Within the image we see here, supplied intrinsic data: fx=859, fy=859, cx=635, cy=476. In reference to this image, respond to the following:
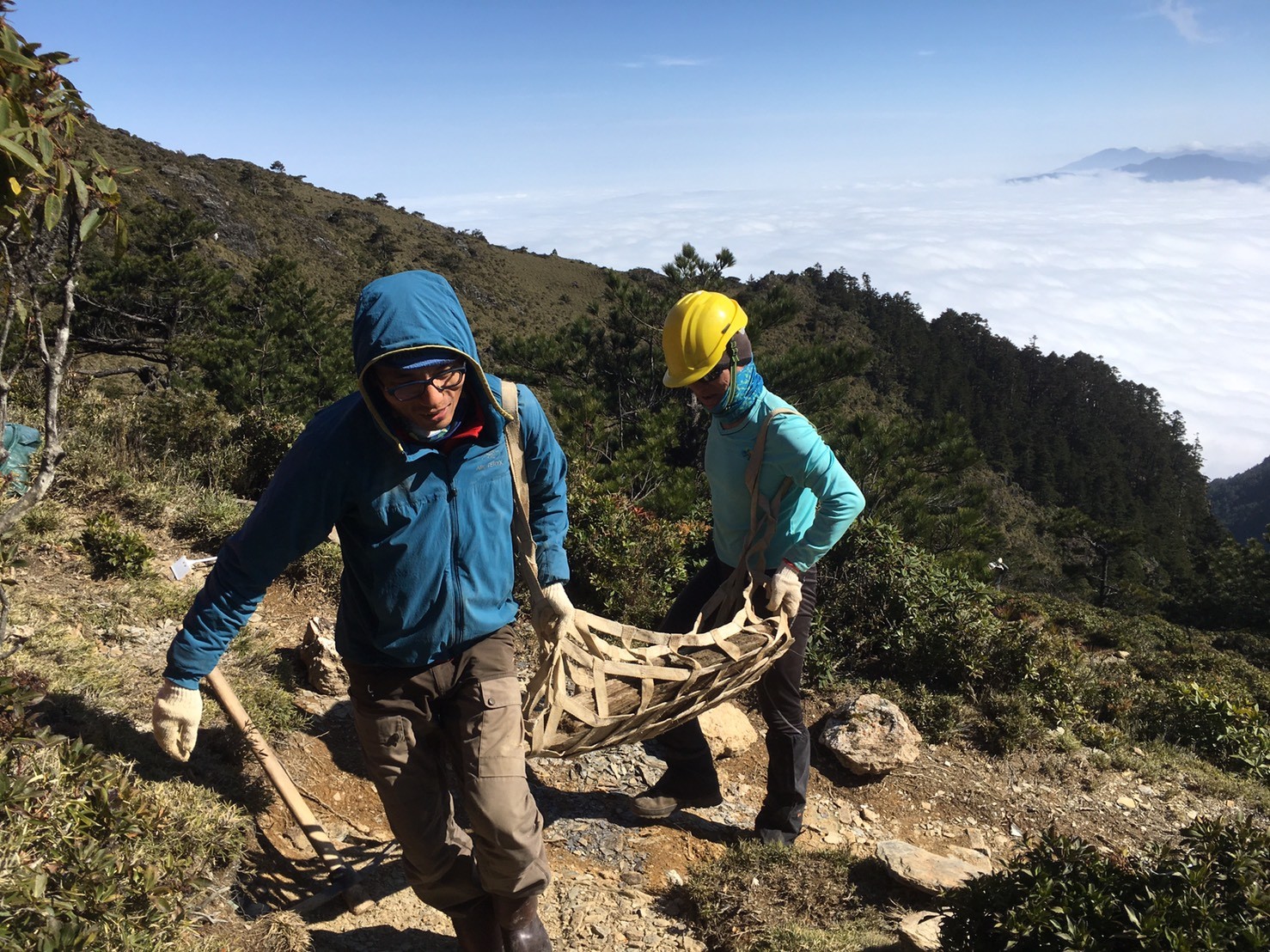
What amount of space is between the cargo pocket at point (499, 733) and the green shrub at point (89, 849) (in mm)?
895

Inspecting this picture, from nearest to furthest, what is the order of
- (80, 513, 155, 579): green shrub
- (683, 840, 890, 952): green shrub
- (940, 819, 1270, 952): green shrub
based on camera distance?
(940, 819, 1270, 952): green shrub, (683, 840, 890, 952): green shrub, (80, 513, 155, 579): green shrub

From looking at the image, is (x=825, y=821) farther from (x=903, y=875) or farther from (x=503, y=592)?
(x=503, y=592)

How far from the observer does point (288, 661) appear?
4.38 m

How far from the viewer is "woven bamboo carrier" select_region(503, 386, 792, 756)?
2766 millimetres

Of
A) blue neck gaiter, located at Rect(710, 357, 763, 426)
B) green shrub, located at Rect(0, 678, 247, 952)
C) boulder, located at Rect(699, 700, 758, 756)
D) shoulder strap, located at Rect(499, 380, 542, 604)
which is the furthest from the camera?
boulder, located at Rect(699, 700, 758, 756)

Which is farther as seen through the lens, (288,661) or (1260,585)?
(1260,585)

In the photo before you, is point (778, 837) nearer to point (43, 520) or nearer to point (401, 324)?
point (401, 324)

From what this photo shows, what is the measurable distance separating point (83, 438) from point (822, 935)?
5.56 meters

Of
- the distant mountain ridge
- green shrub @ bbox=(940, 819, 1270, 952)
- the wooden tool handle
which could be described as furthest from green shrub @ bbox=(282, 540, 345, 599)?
the distant mountain ridge

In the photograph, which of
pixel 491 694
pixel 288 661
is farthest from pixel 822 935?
pixel 288 661

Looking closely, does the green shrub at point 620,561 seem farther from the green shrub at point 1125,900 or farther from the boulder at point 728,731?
the green shrub at point 1125,900

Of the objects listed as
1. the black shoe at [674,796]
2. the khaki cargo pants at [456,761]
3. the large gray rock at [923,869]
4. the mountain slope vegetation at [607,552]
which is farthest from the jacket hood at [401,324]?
the large gray rock at [923,869]

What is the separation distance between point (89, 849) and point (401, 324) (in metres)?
1.57

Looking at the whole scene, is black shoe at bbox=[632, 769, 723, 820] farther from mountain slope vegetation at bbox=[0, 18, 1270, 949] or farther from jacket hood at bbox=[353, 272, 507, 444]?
jacket hood at bbox=[353, 272, 507, 444]
